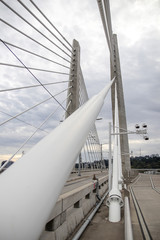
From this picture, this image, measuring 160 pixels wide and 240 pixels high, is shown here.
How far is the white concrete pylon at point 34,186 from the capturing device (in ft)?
2.89

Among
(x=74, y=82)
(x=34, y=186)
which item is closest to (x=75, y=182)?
(x=74, y=82)

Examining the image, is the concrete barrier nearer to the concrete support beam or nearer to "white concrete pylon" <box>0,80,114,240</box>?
"white concrete pylon" <box>0,80,114,240</box>

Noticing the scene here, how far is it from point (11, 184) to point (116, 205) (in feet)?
23.0

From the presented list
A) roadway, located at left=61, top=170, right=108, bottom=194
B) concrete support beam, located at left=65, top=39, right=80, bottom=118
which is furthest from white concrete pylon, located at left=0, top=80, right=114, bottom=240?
concrete support beam, located at left=65, top=39, right=80, bottom=118

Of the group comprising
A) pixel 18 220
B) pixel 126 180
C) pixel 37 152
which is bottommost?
pixel 126 180

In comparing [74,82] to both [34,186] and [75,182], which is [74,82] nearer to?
[75,182]

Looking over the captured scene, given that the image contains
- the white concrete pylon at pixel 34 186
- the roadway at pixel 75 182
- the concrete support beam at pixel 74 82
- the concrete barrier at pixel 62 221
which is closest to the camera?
the white concrete pylon at pixel 34 186

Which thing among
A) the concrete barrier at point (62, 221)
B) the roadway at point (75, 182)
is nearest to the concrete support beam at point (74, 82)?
the roadway at point (75, 182)

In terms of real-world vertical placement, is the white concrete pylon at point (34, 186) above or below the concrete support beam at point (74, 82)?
below

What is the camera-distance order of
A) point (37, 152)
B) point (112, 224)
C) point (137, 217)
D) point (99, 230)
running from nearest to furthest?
1. point (37, 152)
2. point (99, 230)
3. point (112, 224)
4. point (137, 217)

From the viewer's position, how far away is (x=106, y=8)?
4.39 m

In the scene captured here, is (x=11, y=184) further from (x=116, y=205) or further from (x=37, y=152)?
(x=116, y=205)

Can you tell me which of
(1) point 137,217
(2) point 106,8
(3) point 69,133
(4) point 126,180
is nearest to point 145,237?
(1) point 137,217

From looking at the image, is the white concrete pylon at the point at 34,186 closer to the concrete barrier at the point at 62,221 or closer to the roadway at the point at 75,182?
the concrete barrier at the point at 62,221
